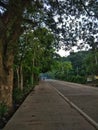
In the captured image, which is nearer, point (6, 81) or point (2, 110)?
point (2, 110)

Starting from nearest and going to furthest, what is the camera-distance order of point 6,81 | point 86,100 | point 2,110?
point 2,110
point 6,81
point 86,100

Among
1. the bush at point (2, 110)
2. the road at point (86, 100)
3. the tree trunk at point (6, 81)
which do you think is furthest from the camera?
the tree trunk at point (6, 81)

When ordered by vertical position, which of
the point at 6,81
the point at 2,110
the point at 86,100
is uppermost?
the point at 6,81

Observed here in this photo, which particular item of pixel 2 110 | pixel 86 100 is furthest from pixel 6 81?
pixel 86 100

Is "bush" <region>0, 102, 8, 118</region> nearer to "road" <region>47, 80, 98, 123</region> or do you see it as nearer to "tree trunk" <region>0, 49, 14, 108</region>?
"tree trunk" <region>0, 49, 14, 108</region>

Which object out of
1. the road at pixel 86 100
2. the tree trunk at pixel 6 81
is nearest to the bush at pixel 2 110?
the tree trunk at pixel 6 81

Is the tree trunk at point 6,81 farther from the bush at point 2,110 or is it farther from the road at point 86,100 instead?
the road at point 86,100

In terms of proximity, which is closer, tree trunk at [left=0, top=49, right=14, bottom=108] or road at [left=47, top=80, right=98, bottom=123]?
road at [left=47, top=80, right=98, bottom=123]

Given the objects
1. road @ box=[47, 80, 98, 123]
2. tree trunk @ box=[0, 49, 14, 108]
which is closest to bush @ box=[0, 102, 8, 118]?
tree trunk @ box=[0, 49, 14, 108]

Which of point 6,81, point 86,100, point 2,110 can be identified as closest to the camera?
point 2,110

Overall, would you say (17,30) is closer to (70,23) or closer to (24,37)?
(70,23)

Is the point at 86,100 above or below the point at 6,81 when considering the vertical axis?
below

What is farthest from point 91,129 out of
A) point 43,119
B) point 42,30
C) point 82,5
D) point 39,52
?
point 39,52

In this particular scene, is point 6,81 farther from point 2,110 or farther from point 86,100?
point 86,100
